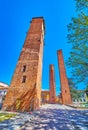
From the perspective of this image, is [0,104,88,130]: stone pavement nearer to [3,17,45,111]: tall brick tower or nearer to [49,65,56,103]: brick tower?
[3,17,45,111]: tall brick tower

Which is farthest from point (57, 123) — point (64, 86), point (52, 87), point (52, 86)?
point (52, 86)

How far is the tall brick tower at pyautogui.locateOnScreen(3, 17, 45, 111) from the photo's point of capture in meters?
15.5

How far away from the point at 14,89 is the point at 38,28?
13325mm

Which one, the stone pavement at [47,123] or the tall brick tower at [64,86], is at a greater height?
the tall brick tower at [64,86]

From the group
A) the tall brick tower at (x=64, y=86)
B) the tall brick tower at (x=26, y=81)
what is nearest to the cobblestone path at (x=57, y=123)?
the tall brick tower at (x=26, y=81)

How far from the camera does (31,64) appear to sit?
18.5m

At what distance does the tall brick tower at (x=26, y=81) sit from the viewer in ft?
50.9

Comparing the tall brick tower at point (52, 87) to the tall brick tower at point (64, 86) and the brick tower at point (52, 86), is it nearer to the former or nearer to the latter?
the brick tower at point (52, 86)

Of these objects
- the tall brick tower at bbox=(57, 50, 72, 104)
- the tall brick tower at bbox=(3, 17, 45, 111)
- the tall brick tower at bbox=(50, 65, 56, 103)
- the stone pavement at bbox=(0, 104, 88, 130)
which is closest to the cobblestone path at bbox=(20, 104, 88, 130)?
the stone pavement at bbox=(0, 104, 88, 130)

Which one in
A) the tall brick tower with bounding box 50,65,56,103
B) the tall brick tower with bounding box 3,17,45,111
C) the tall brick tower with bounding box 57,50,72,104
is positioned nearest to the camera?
the tall brick tower with bounding box 3,17,45,111

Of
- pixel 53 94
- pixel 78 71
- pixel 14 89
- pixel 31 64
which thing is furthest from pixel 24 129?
pixel 53 94

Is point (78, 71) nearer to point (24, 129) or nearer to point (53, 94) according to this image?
point (24, 129)

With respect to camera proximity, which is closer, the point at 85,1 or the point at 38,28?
the point at 85,1

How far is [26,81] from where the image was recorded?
17.0 metres
